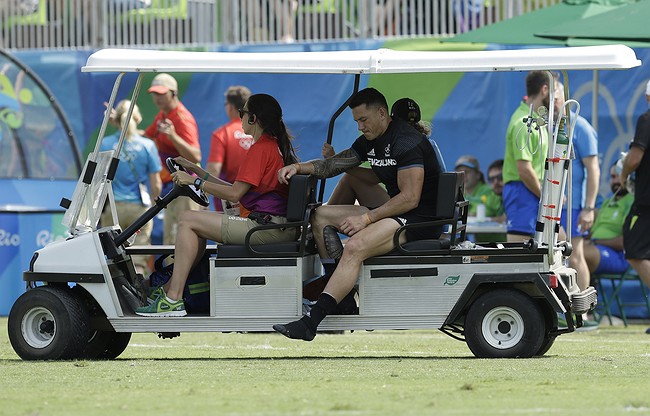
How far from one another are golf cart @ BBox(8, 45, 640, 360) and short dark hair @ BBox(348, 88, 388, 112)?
0.94 feet

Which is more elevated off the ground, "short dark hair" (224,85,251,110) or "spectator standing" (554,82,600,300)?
"short dark hair" (224,85,251,110)

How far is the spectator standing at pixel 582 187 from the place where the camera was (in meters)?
12.1

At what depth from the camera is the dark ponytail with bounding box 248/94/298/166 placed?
9.45 m

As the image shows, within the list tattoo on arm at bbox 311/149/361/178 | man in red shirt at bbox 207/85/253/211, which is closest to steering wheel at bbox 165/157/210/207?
tattoo on arm at bbox 311/149/361/178

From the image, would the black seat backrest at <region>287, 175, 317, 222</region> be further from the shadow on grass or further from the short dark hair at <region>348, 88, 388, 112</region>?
the shadow on grass

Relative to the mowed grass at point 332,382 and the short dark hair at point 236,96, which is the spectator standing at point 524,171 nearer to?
the mowed grass at point 332,382

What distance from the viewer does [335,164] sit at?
9438 millimetres

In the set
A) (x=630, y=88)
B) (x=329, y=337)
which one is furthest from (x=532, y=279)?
(x=630, y=88)

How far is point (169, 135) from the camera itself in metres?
13.6

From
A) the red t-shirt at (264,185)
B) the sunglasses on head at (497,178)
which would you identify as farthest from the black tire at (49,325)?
the sunglasses on head at (497,178)

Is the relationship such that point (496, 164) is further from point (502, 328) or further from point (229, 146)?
point (502, 328)

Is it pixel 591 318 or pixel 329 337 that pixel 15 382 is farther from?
pixel 591 318

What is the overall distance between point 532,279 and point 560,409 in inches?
104

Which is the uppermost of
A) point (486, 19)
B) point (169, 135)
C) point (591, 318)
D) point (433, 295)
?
point (486, 19)
